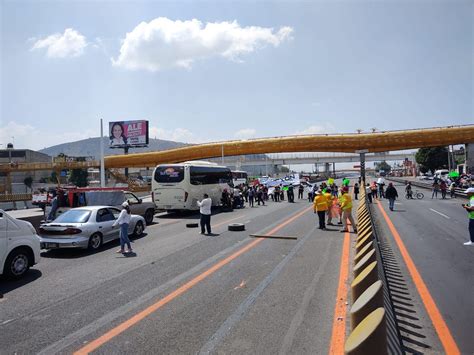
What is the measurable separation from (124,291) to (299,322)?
3487 mm

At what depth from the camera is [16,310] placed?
596 centimetres

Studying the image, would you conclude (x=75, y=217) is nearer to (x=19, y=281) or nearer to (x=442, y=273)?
(x=19, y=281)

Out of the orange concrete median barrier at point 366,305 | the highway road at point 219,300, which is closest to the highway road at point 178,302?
the highway road at point 219,300

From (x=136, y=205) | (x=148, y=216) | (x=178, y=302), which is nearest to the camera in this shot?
(x=178, y=302)

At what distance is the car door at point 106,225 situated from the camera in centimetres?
1123

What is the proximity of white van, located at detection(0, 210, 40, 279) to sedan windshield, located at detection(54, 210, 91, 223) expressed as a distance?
7.52ft

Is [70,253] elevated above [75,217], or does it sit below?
below

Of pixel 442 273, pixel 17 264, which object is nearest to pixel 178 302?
pixel 17 264

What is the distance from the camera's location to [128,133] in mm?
62281

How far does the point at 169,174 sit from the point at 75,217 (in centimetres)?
1023

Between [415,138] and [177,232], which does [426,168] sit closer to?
[415,138]

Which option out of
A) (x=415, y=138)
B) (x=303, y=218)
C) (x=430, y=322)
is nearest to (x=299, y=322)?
(x=430, y=322)

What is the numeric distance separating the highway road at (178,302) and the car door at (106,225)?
3.41 feet

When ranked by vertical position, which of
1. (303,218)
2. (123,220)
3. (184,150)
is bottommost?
(303,218)
